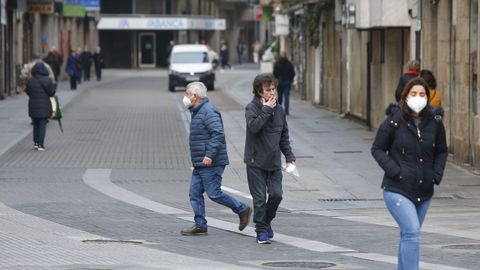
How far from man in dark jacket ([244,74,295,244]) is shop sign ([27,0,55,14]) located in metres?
39.2

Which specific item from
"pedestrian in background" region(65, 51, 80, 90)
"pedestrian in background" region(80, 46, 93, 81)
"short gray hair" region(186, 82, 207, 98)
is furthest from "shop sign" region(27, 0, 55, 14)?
"short gray hair" region(186, 82, 207, 98)

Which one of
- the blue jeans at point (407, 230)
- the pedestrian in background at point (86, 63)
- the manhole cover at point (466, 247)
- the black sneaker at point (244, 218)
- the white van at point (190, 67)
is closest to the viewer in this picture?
the blue jeans at point (407, 230)

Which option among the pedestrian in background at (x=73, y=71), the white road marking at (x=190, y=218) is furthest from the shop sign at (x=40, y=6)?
the white road marking at (x=190, y=218)

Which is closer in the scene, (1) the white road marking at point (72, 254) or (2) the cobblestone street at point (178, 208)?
(1) the white road marking at point (72, 254)

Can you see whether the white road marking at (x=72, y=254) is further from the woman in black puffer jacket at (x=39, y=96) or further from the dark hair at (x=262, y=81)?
the woman in black puffer jacket at (x=39, y=96)

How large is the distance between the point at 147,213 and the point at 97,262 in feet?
14.9

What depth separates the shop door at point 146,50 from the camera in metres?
93.4

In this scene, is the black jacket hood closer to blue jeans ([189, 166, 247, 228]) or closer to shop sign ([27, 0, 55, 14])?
blue jeans ([189, 166, 247, 228])

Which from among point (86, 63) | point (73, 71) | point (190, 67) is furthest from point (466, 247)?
point (86, 63)

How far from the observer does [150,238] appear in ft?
→ 46.3

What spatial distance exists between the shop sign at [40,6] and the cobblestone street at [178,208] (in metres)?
19.5

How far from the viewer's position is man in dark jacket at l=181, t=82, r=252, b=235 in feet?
46.7

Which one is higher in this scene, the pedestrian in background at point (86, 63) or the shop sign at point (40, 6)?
the shop sign at point (40, 6)

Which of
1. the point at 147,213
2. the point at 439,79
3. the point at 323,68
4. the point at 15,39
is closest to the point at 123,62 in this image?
the point at 15,39
